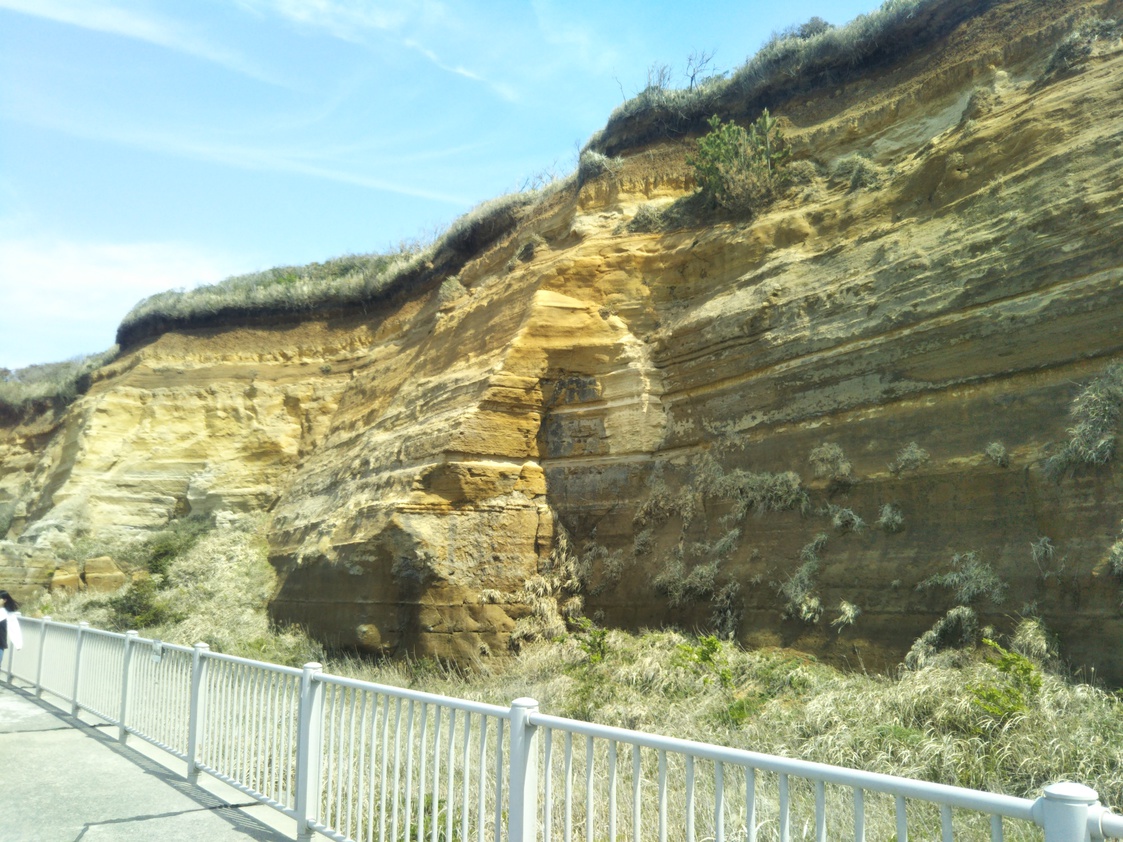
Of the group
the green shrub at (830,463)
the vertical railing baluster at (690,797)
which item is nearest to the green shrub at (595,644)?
the green shrub at (830,463)

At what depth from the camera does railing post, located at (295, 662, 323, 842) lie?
598 cm

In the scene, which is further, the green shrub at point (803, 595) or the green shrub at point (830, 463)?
the green shrub at point (830, 463)

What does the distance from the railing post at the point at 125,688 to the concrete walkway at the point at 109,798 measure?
0.41 feet

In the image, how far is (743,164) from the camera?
13320 millimetres

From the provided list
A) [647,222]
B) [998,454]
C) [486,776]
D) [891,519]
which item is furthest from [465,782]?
[647,222]

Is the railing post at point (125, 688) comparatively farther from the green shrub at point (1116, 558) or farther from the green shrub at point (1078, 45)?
the green shrub at point (1078, 45)

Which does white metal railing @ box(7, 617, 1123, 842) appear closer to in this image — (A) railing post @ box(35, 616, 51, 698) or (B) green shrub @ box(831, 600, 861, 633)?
(B) green shrub @ box(831, 600, 861, 633)

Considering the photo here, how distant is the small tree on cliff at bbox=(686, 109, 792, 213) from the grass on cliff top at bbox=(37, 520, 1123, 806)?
6.45 meters

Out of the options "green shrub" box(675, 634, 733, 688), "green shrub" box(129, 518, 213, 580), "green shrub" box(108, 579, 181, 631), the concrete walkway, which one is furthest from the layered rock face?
the concrete walkway

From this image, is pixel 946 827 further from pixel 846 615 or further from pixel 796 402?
pixel 796 402

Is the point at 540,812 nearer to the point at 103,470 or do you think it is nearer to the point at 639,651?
the point at 639,651

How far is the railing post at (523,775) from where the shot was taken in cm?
439

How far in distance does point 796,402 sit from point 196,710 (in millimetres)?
7153

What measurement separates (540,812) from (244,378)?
64.3 feet
